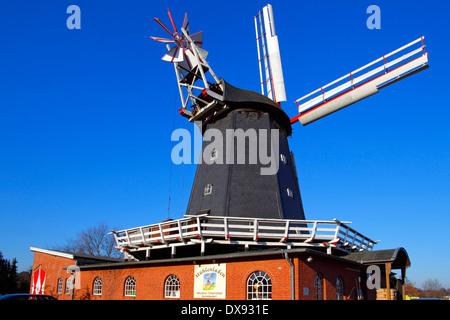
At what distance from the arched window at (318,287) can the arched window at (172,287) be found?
5.67m

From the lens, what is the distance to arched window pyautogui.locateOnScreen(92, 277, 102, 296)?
18986mm

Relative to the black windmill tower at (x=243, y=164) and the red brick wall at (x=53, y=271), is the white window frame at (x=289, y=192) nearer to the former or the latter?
the black windmill tower at (x=243, y=164)

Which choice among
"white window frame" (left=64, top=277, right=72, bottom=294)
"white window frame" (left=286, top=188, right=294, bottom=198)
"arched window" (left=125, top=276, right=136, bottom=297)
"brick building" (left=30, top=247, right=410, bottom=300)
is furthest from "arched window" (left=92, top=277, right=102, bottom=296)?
"white window frame" (left=286, top=188, right=294, bottom=198)

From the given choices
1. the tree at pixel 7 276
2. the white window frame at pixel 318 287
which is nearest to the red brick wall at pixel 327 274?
the white window frame at pixel 318 287

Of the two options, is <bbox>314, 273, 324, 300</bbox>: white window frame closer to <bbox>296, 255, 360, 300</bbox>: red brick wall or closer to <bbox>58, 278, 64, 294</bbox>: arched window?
<bbox>296, 255, 360, 300</bbox>: red brick wall

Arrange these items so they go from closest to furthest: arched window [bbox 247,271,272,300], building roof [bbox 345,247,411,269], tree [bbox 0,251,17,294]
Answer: arched window [bbox 247,271,272,300] → building roof [bbox 345,247,411,269] → tree [bbox 0,251,17,294]

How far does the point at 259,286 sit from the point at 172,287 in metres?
4.34

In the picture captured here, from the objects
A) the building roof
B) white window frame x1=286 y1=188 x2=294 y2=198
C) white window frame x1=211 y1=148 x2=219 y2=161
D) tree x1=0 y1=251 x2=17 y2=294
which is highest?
white window frame x1=211 y1=148 x2=219 y2=161

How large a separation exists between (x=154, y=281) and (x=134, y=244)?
211cm

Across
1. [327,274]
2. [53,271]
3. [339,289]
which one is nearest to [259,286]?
[327,274]

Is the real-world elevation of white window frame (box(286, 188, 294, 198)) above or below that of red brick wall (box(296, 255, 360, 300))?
above

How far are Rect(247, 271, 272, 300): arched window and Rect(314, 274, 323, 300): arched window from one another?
177cm

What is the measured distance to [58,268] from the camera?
23.0 m
